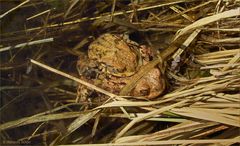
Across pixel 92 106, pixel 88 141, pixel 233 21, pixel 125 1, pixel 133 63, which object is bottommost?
pixel 88 141

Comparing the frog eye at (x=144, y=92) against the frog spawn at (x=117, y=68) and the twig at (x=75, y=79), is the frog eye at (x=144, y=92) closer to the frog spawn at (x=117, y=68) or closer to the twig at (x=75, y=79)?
the frog spawn at (x=117, y=68)

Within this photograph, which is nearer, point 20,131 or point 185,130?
point 185,130

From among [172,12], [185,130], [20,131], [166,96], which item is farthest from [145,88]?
[20,131]

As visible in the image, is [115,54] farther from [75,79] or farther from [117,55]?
[75,79]

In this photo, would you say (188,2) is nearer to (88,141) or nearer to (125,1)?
(125,1)

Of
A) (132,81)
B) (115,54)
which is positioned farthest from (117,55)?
(132,81)

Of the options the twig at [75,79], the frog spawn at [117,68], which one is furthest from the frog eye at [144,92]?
the twig at [75,79]
